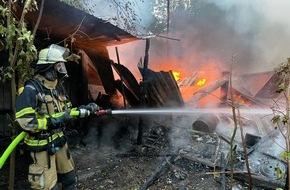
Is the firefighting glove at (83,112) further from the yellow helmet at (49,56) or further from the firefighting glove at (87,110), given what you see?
the yellow helmet at (49,56)

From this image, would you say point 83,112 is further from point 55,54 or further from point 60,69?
point 55,54

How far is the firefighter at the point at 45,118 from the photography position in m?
2.95

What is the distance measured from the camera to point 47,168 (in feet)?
10.4

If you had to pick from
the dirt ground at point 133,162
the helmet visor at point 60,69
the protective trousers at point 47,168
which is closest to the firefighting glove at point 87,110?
the helmet visor at point 60,69

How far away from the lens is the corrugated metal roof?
15.5 feet

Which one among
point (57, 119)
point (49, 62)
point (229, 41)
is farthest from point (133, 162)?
point (229, 41)

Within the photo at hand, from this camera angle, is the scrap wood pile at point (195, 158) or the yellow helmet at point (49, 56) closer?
the yellow helmet at point (49, 56)

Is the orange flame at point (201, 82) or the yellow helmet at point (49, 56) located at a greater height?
the yellow helmet at point (49, 56)

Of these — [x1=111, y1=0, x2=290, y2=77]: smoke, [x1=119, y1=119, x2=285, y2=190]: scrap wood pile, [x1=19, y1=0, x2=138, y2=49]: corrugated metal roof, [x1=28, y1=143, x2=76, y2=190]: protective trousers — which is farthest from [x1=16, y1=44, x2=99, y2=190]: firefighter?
[x1=111, y1=0, x2=290, y2=77]: smoke

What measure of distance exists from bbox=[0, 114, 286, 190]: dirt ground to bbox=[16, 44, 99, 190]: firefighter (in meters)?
1.66

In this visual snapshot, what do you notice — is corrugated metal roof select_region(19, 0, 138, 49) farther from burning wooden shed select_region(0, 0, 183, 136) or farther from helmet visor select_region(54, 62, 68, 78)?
helmet visor select_region(54, 62, 68, 78)

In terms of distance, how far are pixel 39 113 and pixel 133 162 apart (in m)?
3.27

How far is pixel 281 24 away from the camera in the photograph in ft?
51.8

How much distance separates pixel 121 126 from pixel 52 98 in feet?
15.3
